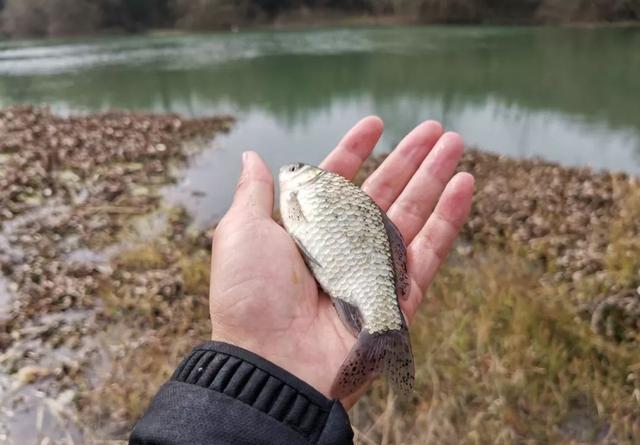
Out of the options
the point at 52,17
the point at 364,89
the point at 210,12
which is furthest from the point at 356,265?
the point at 52,17

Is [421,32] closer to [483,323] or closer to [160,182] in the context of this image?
[160,182]

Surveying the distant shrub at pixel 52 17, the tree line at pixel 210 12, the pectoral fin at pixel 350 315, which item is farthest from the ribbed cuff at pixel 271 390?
the distant shrub at pixel 52 17

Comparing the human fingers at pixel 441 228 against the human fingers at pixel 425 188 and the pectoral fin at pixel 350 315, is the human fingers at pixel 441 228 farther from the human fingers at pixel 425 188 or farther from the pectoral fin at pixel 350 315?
the pectoral fin at pixel 350 315

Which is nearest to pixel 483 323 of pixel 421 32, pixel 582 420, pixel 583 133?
pixel 582 420

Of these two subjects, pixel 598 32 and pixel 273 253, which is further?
pixel 598 32

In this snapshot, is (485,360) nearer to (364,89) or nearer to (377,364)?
(377,364)

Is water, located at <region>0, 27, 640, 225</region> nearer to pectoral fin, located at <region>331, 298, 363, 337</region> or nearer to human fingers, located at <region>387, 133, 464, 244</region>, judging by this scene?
human fingers, located at <region>387, 133, 464, 244</region>
